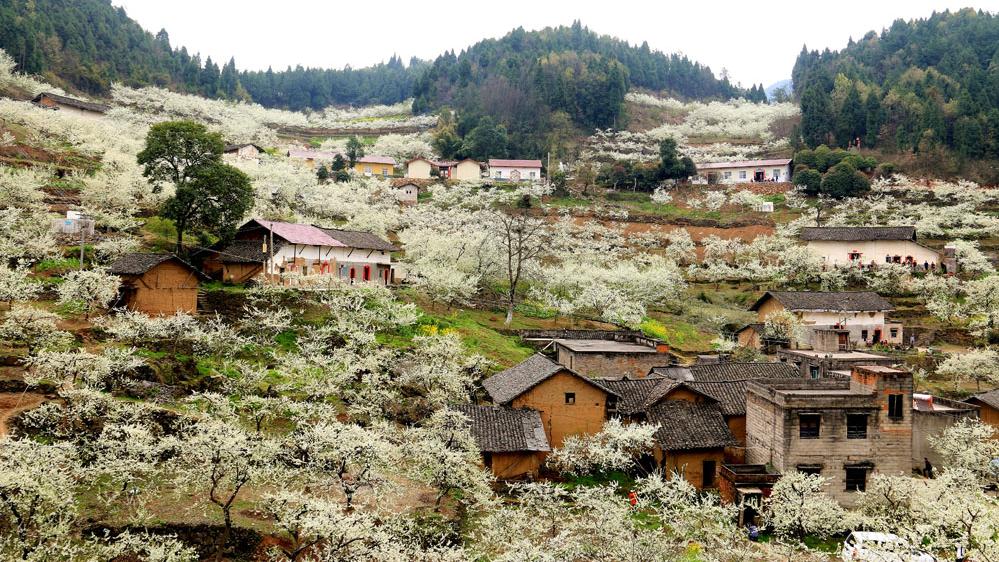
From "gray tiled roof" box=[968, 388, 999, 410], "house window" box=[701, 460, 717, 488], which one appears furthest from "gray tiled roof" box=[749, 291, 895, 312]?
"house window" box=[701, 460, 717, 488]

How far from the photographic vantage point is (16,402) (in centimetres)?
1936

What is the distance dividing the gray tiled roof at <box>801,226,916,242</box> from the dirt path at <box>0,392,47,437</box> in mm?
64322

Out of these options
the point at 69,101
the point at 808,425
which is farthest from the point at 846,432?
the point at 69,101

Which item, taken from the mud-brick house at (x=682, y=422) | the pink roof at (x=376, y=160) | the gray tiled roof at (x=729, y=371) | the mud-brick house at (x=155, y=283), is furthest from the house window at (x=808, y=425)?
the pink roof at (x=376, y=160)

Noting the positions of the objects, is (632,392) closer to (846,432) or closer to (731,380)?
(731,380)

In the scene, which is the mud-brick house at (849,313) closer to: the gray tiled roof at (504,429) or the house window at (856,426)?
the house window at (856,426)

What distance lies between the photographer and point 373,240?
45.1 m

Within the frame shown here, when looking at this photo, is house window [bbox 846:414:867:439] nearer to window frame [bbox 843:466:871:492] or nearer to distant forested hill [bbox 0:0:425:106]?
window frame [bbox 843:466:871:492]

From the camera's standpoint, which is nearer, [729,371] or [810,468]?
[810,468]

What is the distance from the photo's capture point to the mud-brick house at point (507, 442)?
2303 centimetres

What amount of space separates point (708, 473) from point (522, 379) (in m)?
8.50

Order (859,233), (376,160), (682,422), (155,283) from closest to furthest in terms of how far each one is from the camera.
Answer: (682,422), (155,283), (859,233), (376,160)

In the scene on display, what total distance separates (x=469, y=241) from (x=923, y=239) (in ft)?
162

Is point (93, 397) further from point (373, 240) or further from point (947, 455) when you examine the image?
point (947, 455)
